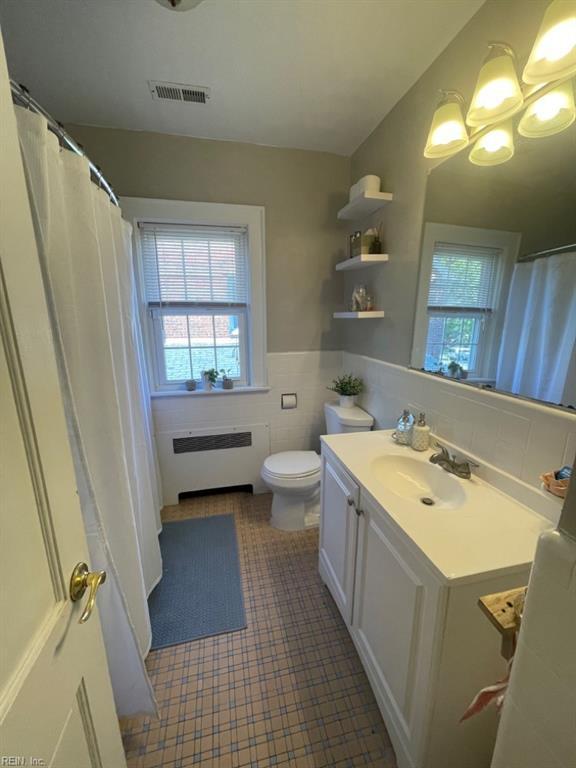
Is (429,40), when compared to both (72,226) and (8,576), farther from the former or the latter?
(8,576)

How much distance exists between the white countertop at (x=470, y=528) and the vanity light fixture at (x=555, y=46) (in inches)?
49.7

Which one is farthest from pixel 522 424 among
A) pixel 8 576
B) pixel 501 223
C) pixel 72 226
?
pixel 72 226

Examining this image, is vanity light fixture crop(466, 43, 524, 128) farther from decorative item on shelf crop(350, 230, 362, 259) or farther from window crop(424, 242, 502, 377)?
decorative item on shelf crop(350, 230, 362, 259)

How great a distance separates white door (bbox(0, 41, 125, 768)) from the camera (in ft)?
1.46

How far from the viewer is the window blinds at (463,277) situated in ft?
3.73

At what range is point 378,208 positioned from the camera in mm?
1817

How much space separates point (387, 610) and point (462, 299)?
121 cm

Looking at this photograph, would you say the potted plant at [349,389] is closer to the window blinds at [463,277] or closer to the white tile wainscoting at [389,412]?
the white tile wainscoting at [389,412]

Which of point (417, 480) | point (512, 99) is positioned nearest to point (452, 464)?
point (417, 480)

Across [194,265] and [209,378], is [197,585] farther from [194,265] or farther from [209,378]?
[194,265]

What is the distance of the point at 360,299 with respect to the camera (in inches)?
75.5

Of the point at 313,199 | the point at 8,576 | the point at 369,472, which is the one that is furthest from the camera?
the point at 313,199

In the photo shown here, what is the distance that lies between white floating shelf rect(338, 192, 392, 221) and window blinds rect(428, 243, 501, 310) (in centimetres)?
51

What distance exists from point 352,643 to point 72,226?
6.44 feet
